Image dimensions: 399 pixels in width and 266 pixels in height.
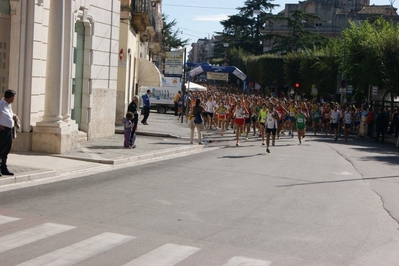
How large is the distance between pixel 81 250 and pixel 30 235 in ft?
3.33

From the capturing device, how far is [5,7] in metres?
16.8

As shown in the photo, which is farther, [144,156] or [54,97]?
[144,156]

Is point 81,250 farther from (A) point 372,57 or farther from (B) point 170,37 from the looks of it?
(B) point 170,37

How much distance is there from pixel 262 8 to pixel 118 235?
3409 inches

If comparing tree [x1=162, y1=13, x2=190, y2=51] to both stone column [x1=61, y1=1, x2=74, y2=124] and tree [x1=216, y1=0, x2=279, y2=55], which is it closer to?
tree [x1=216, y1=0, x2=279, y2=55]

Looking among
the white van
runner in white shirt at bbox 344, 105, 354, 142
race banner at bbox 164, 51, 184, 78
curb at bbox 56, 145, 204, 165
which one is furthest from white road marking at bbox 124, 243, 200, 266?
the white van

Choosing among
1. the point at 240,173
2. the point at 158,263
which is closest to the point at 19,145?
the point at 240,173

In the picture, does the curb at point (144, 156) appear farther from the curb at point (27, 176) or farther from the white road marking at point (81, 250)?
the white road marking at point (81, 250)

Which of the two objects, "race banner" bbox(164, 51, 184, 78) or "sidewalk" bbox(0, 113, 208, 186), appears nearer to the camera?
"sidewalk" bbox(0, 113, 208, 186)

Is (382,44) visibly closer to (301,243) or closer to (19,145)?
(19,145)

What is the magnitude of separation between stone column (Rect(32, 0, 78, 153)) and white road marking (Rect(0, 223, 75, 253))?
8494 millimetres

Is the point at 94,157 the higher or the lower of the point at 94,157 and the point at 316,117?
the lower

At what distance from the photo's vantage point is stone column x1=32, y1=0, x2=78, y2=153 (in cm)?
1733

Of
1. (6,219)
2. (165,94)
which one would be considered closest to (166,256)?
(6,219)
